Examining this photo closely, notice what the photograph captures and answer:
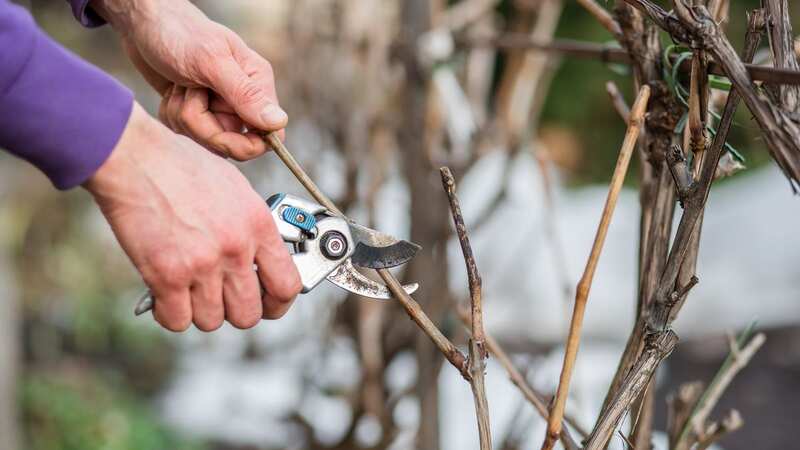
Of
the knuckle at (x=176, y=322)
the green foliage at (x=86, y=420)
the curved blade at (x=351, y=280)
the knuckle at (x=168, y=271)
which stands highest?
the knuckle at (x=168, y=271)

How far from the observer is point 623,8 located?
42.5 inches

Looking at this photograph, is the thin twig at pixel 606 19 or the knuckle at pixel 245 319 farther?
the thin twig at pixel 606 19

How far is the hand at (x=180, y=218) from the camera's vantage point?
93 cm

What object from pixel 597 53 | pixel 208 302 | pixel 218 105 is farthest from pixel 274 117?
pixel 597 53

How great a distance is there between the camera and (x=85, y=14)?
1.37 meters

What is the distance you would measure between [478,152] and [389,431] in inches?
35.1

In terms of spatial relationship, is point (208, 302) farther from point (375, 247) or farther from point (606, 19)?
point (606, 19)

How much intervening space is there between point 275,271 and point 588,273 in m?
0.35

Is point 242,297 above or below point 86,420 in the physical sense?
above

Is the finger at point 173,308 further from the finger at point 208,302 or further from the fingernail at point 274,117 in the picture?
the fingernail at point 274,117

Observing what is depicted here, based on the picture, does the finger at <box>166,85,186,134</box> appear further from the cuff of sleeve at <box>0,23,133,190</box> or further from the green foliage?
the green foliage

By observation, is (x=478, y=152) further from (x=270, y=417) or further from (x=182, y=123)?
(x=270, y=417)

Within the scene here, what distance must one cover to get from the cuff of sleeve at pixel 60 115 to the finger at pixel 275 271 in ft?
0.63

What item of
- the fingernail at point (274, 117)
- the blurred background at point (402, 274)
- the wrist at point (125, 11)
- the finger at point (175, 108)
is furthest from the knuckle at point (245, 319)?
the blurred background at point (402, 274)
